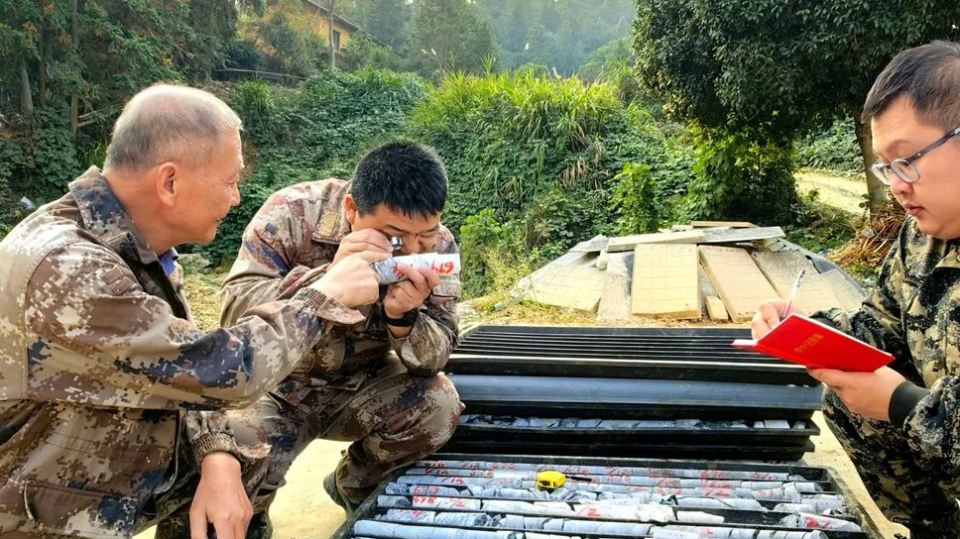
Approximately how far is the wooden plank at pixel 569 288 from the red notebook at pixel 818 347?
5.00m

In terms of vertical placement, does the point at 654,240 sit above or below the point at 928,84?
below

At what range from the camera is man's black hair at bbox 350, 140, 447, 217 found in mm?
2396

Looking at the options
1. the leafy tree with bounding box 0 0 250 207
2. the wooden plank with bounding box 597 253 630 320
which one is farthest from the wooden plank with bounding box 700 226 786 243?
the leafy tree with bounding box 0 0 250 207

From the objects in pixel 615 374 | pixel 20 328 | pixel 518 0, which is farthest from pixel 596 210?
pixel 518 0

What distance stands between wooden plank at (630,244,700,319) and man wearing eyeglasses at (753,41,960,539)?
410 centimetres

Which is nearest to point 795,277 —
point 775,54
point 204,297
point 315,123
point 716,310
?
point 716,310

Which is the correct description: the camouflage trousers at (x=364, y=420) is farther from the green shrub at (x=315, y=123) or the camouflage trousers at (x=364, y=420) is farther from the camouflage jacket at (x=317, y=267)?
the green shrub at (x=315, y=123)

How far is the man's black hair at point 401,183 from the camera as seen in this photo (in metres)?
2.40

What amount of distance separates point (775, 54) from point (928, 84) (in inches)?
269

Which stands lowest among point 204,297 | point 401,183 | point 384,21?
point 204,297

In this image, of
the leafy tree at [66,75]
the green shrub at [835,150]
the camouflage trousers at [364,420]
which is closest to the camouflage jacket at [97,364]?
the camouflage trousers at [364,420]

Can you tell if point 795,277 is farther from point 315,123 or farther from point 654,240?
point 315,123

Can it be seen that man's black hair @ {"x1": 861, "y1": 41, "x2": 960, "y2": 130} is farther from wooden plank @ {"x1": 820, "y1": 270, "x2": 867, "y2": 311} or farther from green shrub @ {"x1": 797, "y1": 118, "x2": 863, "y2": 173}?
green shrub @ {"x1": 797, "y1": 118, "x2": 863, "y2": 173}

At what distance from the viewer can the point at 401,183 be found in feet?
7.86
